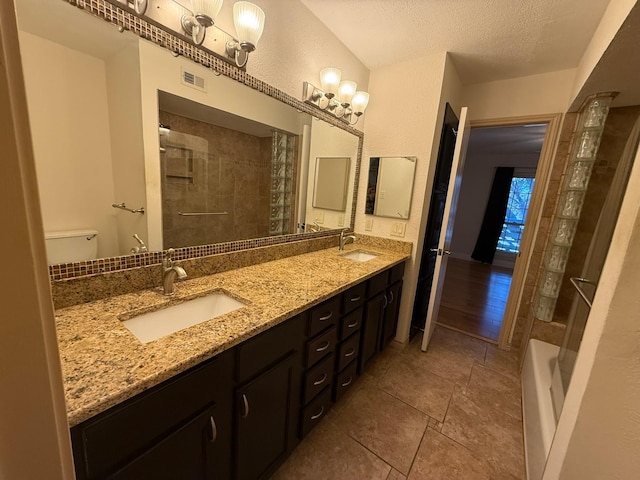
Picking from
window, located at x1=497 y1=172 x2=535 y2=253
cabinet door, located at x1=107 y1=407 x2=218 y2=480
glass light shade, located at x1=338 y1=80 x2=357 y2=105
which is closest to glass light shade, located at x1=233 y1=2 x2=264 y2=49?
glass light shade, located at x1=338 y1=80 x2=357 y2=105

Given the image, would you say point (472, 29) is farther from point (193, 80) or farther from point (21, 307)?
point (21, 307)

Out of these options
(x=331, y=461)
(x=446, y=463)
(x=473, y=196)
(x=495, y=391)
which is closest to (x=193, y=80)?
(x=331, y=461)

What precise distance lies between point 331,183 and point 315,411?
1.60 meters

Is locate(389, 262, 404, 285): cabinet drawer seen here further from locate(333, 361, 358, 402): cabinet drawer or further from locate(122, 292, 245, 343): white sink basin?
locate(122, 292, 245, 343): white sink basin

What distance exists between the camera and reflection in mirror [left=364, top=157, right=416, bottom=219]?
2.18 metres

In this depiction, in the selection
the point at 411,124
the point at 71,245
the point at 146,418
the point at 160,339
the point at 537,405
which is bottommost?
the point at 537,405

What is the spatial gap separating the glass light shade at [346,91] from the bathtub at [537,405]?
2.23 metres

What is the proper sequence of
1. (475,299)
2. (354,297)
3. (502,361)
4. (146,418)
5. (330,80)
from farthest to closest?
(475,299), (502,361), (330,80), (354,297), (146,418)

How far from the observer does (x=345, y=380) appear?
1651 mm

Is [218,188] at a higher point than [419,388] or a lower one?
higher

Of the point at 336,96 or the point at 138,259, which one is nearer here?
the point at 138,259

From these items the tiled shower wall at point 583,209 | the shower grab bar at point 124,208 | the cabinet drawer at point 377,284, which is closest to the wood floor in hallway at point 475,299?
the tiled shower wall at point 583,209

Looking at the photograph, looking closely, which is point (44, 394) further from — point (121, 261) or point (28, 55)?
point (28, 55)

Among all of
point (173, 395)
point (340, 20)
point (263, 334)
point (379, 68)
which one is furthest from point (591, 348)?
point (379, 68)
